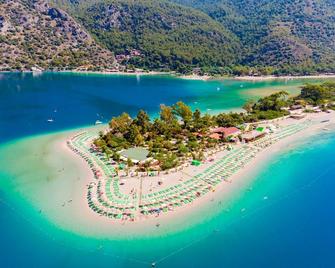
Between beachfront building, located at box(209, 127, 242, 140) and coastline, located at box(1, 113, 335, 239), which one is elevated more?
beachfront building, located at box(209, 127, 242, 140)

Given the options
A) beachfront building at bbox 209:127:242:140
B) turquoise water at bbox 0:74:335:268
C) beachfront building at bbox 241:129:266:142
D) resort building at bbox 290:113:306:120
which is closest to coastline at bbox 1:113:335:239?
turquoise water at bbox 0:74:335:268

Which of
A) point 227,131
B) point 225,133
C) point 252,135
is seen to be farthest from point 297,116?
point 225,133

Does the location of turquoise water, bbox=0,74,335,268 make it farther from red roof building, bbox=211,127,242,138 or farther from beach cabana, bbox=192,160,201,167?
red roof building, bbox=211,127,242,138

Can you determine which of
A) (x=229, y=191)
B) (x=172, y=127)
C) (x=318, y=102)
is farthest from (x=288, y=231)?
(x=318, y=102)

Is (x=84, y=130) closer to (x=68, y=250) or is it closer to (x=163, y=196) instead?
(x=163, y=196)

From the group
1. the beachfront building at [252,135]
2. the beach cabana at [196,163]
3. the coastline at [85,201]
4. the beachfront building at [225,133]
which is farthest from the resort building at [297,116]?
the beach cabana at [196,163]

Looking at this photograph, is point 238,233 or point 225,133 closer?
point 238,233

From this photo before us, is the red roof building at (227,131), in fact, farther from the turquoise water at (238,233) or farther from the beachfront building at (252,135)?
the turquoise water at (238,233)

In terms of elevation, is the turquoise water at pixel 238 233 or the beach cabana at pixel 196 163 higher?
the beach cabana at pixel 196 163

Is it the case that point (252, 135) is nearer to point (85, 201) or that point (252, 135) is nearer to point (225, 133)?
point (225, 133)
